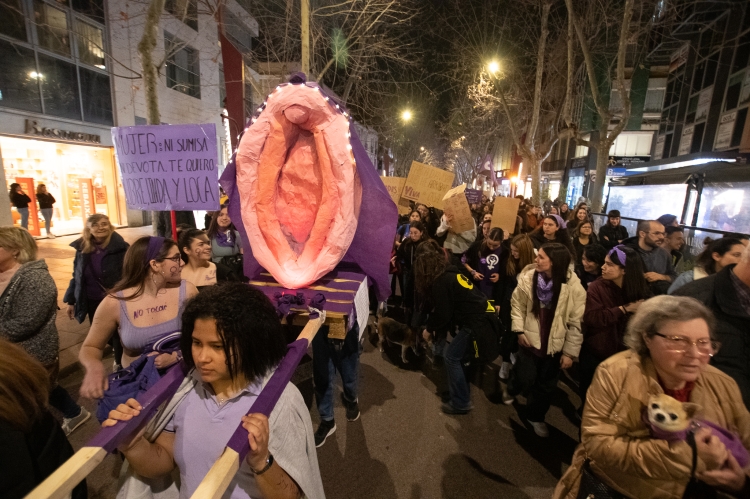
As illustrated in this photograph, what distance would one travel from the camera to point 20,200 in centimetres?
956

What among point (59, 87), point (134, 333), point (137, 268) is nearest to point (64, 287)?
point (137, 268)

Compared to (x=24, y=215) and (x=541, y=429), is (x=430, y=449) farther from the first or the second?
(x=24, y=215)

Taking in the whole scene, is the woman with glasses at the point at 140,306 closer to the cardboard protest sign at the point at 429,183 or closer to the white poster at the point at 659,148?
the cardboard protest sign at the point at 429,183

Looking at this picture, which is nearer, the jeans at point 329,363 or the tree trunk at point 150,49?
the jeans at point 329,363

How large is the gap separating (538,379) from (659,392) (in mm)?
1953

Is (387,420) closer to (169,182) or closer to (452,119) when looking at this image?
(169,182)

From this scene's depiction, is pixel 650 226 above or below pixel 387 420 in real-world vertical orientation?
above

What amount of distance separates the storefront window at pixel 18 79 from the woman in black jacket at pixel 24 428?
12.0m

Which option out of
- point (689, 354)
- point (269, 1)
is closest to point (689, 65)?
point (269, 1)

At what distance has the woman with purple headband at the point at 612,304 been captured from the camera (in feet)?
10.0

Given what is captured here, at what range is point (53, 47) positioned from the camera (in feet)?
33.9

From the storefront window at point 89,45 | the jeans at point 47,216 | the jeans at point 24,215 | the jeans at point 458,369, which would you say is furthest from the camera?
the storefront window at point 89,45

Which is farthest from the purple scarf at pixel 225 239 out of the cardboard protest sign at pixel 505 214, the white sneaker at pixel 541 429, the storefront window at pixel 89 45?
the storefront window at pixel 89 45

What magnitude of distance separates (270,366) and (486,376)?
3.64 metres
